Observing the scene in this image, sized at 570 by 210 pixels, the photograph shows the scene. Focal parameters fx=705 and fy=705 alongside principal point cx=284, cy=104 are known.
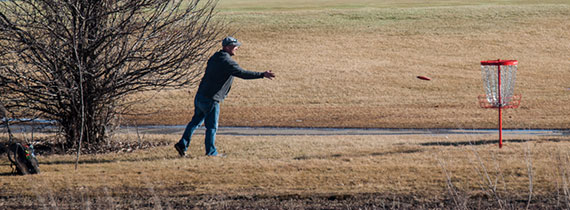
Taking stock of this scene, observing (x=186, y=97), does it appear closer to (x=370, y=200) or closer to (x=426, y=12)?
(x=370, y=200)

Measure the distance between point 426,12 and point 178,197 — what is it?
41.4 metres

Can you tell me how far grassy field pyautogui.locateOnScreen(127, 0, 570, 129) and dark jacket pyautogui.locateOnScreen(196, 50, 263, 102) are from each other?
3.16m

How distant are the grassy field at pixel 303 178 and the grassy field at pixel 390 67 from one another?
10.8ft

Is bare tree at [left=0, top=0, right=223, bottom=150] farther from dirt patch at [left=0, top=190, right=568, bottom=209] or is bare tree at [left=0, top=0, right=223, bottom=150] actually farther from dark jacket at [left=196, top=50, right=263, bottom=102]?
dirt patch at [left=0, top=190, right=568, bottom=209]

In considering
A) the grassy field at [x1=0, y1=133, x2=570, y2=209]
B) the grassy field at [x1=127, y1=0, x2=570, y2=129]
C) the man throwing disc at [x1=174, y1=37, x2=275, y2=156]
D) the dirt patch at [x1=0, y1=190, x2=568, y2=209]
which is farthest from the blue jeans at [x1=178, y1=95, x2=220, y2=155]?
the grassy field at [x1=127, y1=0, x2=570, y2=129]

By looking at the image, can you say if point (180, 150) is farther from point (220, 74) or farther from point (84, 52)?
point (84, 52)

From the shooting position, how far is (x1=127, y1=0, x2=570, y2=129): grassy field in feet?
66.7

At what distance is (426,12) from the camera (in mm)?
47344

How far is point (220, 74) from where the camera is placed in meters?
10.5

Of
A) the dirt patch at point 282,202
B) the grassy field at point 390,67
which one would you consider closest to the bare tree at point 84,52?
the grassy field at point 390,67

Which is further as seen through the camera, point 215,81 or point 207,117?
point 207,117

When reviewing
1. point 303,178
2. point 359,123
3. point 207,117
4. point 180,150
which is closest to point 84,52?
point 180,150

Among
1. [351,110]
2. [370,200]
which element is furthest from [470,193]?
[351,110]

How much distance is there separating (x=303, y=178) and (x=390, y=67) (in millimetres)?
23325
